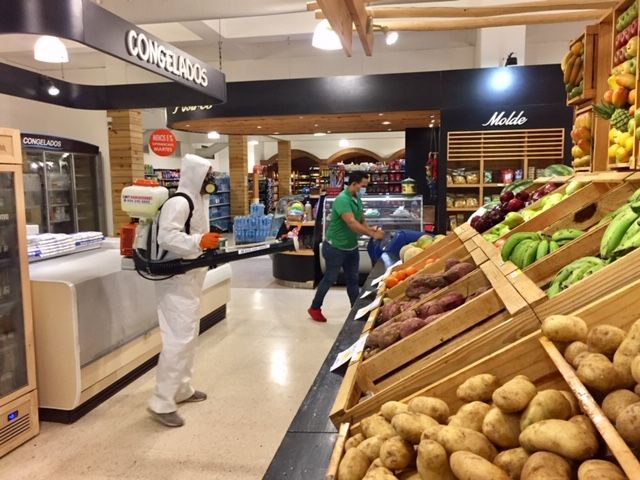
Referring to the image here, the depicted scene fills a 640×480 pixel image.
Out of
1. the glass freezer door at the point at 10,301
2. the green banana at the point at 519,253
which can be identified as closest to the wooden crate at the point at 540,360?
the green banana at the point at 519,253

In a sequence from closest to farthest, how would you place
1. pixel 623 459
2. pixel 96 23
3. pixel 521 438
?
pixel 623 459
pixel 521 438
pixel 96 23

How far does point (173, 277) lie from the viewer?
3465mm

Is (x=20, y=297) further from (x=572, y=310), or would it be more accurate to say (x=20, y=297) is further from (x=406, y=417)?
(x=572, y=310)

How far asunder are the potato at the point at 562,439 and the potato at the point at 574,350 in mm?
202

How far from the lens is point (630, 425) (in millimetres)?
867

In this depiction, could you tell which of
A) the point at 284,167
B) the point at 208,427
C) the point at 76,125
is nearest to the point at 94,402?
the point at 208,427

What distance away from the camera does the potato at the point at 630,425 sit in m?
0.86

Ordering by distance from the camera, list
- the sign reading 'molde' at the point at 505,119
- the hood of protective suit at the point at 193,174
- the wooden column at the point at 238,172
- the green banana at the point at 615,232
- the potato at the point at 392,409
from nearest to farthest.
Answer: the potato at the point at 392,409, the green banana at the point at 615,232, the hood of protective suit at the point at 193,174, the sign reading 'molde' at the point at 505,119, the wooden column at the point at 238,172

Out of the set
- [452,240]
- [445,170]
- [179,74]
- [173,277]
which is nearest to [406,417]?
[452,240]

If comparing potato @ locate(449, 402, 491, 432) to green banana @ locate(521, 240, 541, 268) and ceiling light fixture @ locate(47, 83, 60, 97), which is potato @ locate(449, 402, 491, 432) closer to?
green banana @ locate(521, 240, 541, 268)

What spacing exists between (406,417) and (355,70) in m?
9.18

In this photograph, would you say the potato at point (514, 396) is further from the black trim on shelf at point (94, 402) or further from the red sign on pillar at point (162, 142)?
the red sign on pillar at point (162, 142)

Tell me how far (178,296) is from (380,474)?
2.60m

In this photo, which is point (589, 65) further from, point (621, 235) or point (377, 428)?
point (377, 428)
